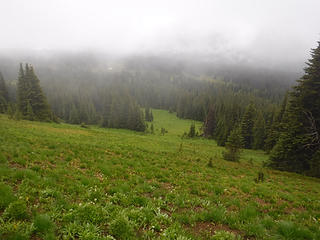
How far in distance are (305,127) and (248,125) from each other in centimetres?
3429

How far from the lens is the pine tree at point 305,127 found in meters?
18.2

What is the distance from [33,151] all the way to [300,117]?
95.0 feet

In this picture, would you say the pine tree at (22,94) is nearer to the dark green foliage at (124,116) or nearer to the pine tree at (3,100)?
the pine tree at (3,100)

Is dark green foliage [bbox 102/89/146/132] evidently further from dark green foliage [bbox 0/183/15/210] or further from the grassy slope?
dark green foliage [bbox 0/183/15/210]

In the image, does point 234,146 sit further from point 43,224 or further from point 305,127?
point 43,224

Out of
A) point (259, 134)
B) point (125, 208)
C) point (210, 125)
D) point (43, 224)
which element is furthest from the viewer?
point (210, 125)

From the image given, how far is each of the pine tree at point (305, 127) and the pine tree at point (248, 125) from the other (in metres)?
28.4

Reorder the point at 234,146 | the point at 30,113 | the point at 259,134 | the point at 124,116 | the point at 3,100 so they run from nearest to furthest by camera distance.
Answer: the point at 234,146
the point at 30,113
the point at 259,134
the point at 3,100
the point at 124,116

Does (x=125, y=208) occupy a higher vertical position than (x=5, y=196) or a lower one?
lower

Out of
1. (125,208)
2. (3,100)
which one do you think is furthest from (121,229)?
(3,100)

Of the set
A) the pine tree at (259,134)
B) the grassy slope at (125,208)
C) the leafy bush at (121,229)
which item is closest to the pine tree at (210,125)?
the pine tree at (259,134)

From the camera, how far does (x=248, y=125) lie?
50.6 metres

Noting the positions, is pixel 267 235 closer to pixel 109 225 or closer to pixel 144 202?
pixel 144 202

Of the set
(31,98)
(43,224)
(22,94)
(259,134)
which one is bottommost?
(259,134)
